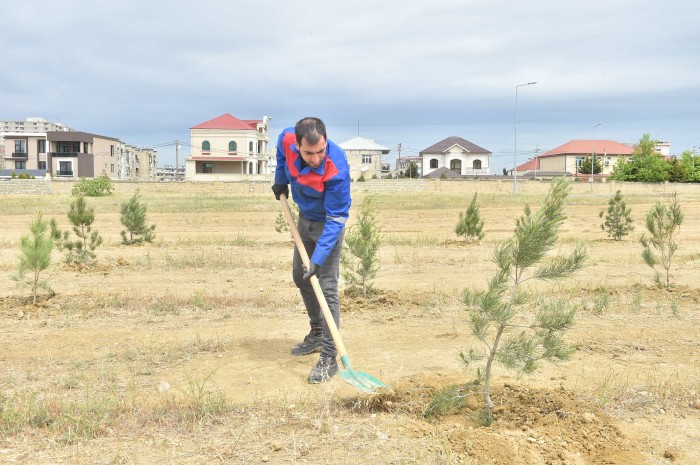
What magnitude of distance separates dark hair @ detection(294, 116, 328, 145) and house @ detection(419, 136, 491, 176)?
7588 cm

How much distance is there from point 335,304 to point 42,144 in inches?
3078

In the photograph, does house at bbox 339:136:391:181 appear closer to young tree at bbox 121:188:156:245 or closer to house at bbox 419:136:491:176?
house at bbox 419:136:491:176

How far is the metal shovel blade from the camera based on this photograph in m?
4.12

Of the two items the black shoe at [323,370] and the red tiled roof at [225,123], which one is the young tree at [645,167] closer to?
the red tiled roof at [225,123]

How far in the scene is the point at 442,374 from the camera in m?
4.69

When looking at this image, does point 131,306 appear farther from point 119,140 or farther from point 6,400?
point 119,140

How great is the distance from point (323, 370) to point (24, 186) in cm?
3941

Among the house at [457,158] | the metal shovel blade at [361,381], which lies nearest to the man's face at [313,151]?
the metal shovel blade at [361,381]

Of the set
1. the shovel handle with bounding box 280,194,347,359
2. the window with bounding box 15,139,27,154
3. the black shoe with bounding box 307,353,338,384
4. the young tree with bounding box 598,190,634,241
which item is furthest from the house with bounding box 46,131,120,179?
the black shoe with bounding box 307,353,338,384

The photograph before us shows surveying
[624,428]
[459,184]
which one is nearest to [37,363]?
[624,428]

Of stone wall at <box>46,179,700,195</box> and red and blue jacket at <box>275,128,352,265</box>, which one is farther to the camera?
stone wall at <box>46,179,700,195</box>

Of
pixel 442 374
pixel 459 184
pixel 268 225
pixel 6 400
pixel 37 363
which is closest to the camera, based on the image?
pixel 6 400

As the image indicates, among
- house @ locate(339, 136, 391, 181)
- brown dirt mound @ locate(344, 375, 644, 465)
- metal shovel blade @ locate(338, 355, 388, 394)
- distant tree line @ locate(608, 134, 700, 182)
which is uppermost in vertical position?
house @ locate(339, 136, 391, 181)

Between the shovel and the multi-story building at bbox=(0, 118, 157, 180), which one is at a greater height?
the multi-story building at bbox=(0, 118, 157, 180)
